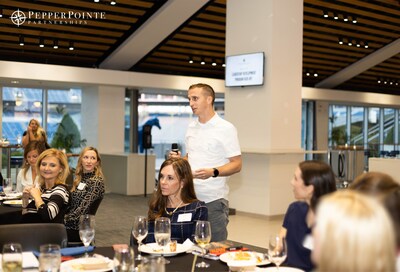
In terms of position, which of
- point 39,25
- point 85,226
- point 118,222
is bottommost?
point 118,222

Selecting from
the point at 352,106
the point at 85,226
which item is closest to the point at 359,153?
the point at 352,106

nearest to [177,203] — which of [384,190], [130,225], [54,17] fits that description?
[384,190]

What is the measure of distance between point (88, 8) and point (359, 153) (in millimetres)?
9426

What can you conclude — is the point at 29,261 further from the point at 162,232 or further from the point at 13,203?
the point at 13,203

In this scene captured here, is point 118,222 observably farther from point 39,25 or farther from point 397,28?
point 397,28

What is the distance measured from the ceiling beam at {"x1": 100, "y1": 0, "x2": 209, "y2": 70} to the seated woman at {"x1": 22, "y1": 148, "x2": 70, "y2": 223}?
6653mm

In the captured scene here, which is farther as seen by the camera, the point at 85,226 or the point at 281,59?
the point at 281,59

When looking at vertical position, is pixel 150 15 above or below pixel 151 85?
above

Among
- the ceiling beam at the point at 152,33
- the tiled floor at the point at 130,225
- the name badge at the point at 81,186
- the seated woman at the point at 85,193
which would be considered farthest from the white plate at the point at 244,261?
the ceiling beam at the point at 152,33

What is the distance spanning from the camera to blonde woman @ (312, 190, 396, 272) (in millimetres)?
1088

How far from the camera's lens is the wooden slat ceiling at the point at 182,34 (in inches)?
404

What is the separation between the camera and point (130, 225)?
8.16 m

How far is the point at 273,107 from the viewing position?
8367 millimetres

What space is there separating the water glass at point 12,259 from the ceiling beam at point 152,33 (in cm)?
853
